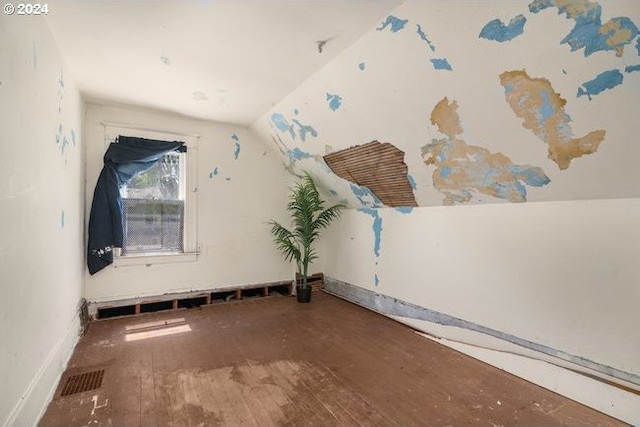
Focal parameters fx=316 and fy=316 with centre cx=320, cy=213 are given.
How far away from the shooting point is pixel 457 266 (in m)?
2.94

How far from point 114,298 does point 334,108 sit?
323 cm

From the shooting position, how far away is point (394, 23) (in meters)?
1.96

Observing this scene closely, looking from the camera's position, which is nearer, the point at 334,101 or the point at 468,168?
the point at 468,168

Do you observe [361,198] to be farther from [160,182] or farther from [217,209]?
[160,182]

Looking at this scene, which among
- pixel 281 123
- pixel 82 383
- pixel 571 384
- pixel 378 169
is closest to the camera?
pixel 571 384

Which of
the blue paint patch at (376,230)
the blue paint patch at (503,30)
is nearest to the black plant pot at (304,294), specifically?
the blue paint patch at (376,230)

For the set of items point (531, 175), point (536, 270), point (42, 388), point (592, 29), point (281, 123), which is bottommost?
point (42, 388)

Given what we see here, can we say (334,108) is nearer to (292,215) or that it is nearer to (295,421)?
(292,215)

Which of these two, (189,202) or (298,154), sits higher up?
(298,154)

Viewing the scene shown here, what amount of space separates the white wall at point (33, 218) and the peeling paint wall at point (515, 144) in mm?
1893

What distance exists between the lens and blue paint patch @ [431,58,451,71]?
2004mm

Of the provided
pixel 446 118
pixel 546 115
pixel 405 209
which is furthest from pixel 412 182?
pixel 546 115

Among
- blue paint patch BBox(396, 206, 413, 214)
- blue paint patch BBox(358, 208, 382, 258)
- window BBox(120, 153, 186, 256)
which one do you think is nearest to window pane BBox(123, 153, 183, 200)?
window BBox(120, 153, 186, 256)

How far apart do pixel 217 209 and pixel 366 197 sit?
198cm
